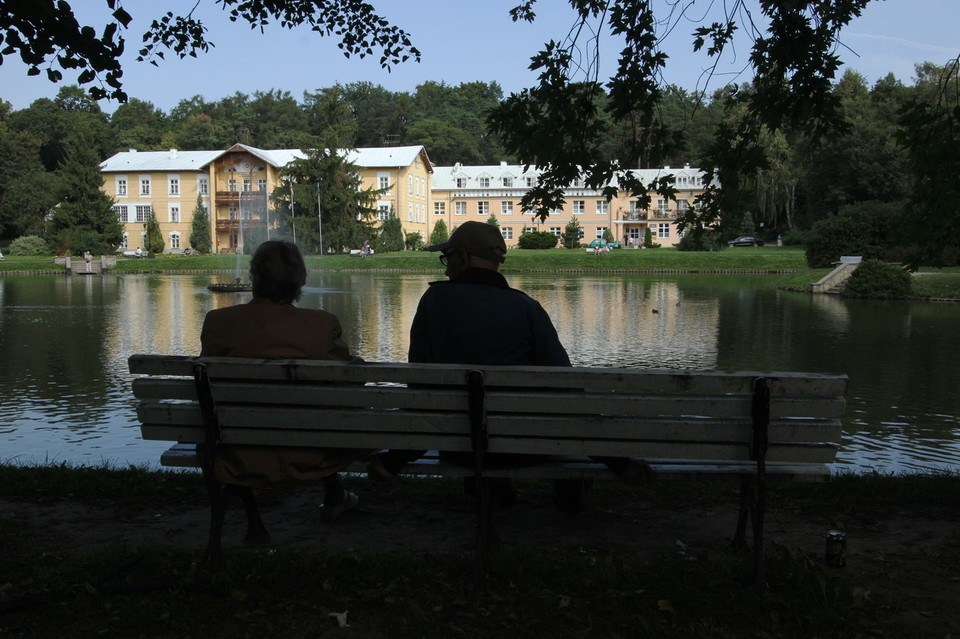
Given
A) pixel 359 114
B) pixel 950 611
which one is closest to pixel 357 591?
pixel 950 611

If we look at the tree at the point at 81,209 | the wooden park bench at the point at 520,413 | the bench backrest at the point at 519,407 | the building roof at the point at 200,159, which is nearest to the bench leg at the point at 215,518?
the wooden park bench at the point at 520,413

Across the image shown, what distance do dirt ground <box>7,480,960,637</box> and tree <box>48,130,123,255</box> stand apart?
215 feet

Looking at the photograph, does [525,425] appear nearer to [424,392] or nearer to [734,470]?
[424,392]

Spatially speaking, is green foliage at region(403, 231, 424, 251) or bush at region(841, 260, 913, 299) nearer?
bush at region(841, 260, 913, 299)

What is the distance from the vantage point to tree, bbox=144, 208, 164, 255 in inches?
2746

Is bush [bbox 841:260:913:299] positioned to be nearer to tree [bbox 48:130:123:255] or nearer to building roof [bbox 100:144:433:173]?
building roof [bbox 100:144:433:173]

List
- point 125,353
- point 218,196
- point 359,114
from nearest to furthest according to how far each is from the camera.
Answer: point 125,353 → point 218,196 → point 359,114

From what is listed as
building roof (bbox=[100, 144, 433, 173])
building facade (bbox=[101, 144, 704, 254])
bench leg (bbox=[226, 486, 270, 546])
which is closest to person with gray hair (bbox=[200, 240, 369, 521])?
bench leg (bbox=[226, 486, 270, 546])

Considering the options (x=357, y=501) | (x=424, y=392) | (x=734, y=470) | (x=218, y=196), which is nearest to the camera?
(x=424, y=392)

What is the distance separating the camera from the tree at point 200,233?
2825 inches

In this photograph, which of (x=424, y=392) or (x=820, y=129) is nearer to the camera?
(x=424, y=392)

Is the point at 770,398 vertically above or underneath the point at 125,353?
above

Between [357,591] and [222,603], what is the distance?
1.70 ft

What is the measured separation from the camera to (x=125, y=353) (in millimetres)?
15703
